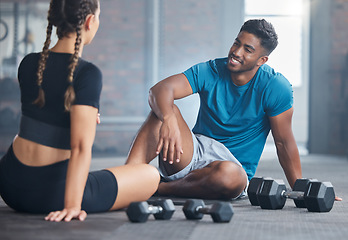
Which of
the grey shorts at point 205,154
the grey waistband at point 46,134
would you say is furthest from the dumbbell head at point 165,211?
the grey shorts at point 205,154

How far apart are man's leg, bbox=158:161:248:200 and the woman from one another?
704 millimetres

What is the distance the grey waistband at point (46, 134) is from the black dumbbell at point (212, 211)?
1.62 ft

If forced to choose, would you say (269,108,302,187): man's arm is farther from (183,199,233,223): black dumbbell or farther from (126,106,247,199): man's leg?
(183,199,233,223): black dumbbell

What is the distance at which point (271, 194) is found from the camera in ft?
7.29

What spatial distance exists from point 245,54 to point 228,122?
336mm

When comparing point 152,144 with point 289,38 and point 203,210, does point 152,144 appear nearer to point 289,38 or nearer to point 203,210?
point 203,210

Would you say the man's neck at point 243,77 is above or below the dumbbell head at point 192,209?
above

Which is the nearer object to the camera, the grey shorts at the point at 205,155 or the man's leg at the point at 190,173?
the man's leg at the point at 190,173

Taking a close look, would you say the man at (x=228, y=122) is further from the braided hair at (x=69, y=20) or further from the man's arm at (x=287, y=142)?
the braided hair at (x=69, y=20)

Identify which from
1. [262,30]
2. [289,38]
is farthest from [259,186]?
[289,38]

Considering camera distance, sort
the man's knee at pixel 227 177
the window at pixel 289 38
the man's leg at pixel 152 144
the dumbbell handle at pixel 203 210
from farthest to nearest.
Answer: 1. the window at pixel 289 38
2. the man's leg at pixel 152 144
3. the man's knee at pixel 227 177
4. the dumbbell handle at pixel 203 210

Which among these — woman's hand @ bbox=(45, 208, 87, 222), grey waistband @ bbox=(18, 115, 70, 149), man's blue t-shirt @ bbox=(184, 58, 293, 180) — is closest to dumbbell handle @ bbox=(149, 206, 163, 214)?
woman's hand @ bbox=(45, 208, 87, 222)

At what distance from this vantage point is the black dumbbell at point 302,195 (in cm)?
215

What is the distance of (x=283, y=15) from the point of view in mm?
9742
